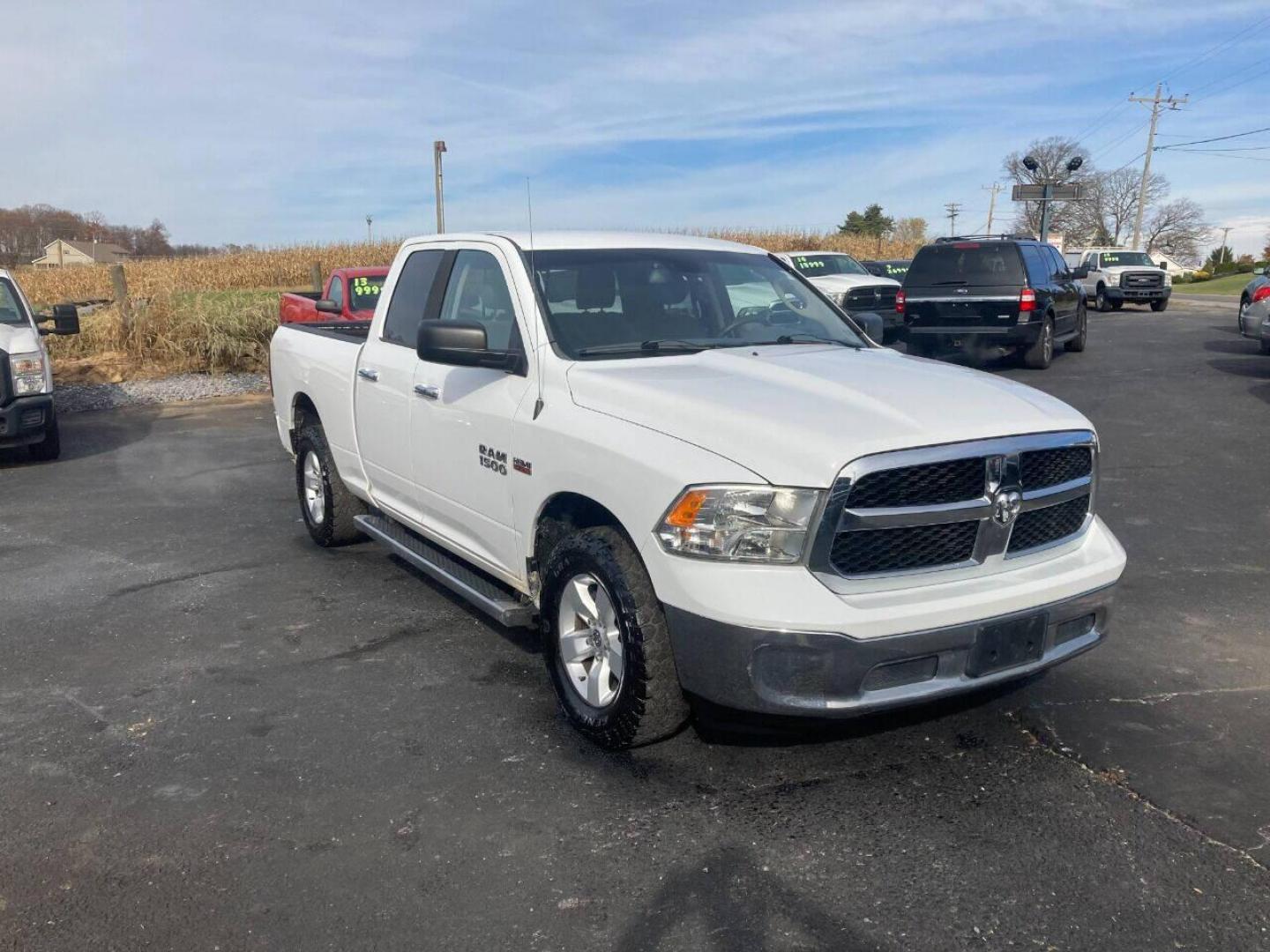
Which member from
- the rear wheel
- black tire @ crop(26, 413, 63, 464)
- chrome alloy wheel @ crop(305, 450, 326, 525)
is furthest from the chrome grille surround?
the rear wheel

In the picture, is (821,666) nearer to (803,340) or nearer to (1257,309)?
(803,340)

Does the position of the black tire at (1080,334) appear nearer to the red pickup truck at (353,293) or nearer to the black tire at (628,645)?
the red pickup truck at (353,293)

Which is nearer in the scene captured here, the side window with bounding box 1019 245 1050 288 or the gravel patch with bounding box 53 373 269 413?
the gravel patch with bounding box 53 373 269 413

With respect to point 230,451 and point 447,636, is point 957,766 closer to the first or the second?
point 447,636

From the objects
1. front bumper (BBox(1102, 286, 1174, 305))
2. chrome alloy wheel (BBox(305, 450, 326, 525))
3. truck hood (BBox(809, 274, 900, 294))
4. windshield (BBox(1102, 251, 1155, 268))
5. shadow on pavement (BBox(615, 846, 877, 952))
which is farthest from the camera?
windshield (BBox(1102, 251, 1155, 268))

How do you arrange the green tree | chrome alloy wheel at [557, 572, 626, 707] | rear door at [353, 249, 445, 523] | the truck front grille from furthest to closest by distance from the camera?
the green tree → the truck front grille → rear door at [353, 249, 445, 523] → chrome alloy wheel at [557, 572, 626, 707]

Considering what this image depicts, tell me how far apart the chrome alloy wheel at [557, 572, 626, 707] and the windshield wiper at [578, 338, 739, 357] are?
1.00 meters

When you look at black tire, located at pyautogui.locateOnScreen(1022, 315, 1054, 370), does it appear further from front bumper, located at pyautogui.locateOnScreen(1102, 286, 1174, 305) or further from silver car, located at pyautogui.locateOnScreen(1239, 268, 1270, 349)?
front bumper, located at pyautogui.locateOnScreen(1102, 286, 1174, 305)

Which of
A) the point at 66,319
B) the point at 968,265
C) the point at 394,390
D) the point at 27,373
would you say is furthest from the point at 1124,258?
the point at 394,390

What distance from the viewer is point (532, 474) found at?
408 cm

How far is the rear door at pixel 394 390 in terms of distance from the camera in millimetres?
5223

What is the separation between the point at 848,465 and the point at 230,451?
8.70m

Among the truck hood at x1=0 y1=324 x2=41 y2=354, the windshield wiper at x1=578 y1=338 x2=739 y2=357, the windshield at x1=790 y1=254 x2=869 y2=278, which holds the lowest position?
the truck hood at x1=0 y1=324 x2=41 y2=354

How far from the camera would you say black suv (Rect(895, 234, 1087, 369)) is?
587 inches
